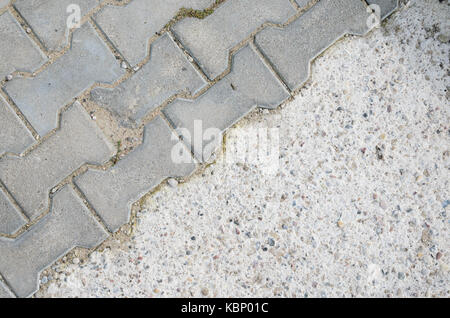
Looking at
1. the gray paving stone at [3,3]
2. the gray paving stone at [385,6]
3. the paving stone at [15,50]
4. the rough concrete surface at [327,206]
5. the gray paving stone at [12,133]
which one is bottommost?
the rough concrete surface at [327,206]

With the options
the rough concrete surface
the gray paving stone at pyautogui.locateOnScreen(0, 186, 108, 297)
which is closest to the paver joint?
the gray paving stone at pyautogui.locateOnScreen(0, 186, 108, 297)

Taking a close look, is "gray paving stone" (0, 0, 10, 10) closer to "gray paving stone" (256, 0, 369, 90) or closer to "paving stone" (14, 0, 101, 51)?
"paving stone" (14, 0, 101, 51)

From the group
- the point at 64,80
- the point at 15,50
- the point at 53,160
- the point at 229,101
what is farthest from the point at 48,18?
the point at 229,101

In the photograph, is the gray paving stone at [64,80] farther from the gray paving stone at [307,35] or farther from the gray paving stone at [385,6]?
the gray paving stone at [385,6]

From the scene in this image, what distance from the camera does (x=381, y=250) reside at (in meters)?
2.57

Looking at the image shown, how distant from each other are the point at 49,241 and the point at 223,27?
5.19 ft

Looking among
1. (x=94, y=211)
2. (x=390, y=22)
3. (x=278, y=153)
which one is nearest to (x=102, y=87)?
(x=94, y=211)

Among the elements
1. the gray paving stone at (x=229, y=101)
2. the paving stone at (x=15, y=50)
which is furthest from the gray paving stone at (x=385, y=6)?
the paving stone at (x=15, y=50)

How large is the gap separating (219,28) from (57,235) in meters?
1.51

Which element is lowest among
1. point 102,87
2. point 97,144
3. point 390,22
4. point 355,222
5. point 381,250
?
point 381,250

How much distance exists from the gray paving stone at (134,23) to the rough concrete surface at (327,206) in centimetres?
74

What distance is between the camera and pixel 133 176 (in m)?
2.55

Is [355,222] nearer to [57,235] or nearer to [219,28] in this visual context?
[219,28]

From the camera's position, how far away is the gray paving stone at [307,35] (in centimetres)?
262
